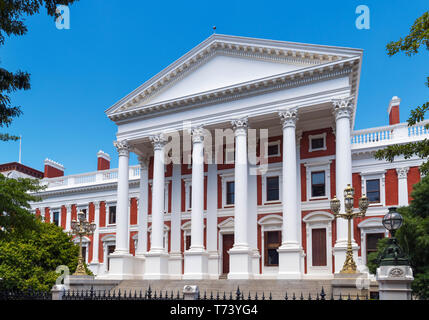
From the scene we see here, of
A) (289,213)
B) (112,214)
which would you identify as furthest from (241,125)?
(112,214)

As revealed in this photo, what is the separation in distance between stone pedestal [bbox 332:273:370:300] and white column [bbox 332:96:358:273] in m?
4.24

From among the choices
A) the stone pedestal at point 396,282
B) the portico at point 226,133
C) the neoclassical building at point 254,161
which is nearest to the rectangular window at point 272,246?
the neoclassical building at point 254,161

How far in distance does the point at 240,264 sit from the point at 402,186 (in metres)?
11.3

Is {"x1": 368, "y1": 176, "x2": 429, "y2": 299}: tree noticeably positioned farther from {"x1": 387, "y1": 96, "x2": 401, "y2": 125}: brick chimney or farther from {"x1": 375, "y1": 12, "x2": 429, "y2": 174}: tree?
{"x1": 387, "y1": 96, "x2": 401, "y2": 125}: brick chimney

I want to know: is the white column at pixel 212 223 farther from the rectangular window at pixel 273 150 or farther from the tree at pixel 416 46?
the tree at pixel 416 46

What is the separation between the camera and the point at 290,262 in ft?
86.3

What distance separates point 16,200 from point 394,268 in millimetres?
15377

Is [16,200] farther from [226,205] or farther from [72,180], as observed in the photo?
[72,180]

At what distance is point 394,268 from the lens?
11.7 meters

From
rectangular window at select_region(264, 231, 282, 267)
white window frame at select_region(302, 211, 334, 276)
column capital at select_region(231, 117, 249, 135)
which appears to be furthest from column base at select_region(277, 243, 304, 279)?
column capital at select_region(231, 117, 249, 135)

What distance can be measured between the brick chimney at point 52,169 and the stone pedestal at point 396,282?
44.1 m

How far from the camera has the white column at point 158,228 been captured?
1236 inches

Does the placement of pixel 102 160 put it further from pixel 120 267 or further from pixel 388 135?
pixel 388 135
